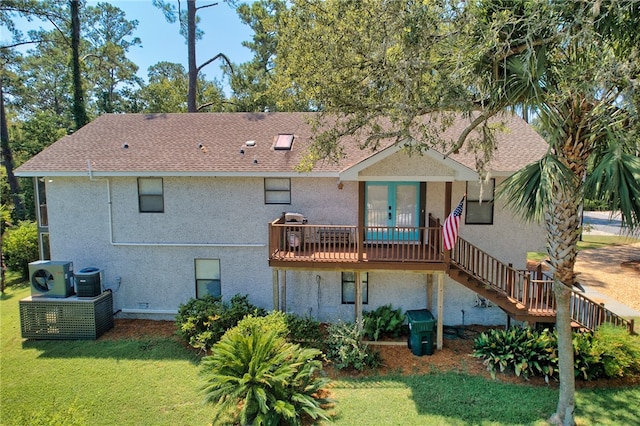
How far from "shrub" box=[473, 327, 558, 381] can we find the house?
200 cm

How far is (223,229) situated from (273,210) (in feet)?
5.56

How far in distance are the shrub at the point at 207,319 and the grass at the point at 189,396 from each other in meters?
0.52

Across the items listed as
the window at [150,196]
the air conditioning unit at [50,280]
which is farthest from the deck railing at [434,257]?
the air conditioning unit at [50,280]

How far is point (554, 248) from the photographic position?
692 cm

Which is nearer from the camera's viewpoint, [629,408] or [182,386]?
[629,408]

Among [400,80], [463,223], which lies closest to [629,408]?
[463,223]

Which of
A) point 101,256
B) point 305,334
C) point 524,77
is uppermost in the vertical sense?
point 524,77

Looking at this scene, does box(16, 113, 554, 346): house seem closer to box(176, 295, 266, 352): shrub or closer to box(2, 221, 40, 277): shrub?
box(176, 295, 266, 352): shrub

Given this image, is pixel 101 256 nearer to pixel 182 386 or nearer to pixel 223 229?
pixel 223 229

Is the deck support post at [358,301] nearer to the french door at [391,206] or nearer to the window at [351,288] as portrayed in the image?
the window at [351,288]

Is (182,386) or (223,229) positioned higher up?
(223,229)

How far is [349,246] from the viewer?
9664mm

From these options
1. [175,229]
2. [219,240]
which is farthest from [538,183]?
[175,229]

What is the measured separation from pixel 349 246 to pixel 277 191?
10.0 feet
